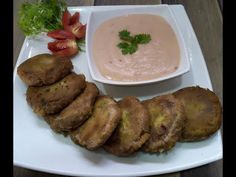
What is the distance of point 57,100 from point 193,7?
178 cm

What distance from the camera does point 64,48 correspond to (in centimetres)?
277

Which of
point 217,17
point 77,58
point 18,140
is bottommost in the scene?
point 18,140

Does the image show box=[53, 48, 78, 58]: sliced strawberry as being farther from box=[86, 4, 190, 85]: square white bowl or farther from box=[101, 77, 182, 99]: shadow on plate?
box=[101, 77, 182, 99]: shadow on plate

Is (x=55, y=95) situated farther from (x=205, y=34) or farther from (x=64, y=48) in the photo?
(x=205, y=34)

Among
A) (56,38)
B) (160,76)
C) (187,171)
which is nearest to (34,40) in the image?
(56,38)

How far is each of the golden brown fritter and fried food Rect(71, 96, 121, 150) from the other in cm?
44

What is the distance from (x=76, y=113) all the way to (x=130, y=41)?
2.73 ft

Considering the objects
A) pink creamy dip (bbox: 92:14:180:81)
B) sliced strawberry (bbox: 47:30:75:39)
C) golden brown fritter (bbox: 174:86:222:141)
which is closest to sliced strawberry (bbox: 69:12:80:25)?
sliced strawberry (bbox: 47:30:75:39)

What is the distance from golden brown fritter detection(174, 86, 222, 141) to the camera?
2.18 m

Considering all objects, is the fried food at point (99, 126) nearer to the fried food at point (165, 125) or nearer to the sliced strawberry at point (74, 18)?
the fried food at point (165, 125)

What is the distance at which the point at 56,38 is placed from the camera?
289cm

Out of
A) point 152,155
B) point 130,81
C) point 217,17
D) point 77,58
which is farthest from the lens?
point 217,17

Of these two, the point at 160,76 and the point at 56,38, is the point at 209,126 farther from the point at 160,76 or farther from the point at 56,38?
the point at 56,38

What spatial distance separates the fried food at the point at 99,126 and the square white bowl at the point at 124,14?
0.29m
